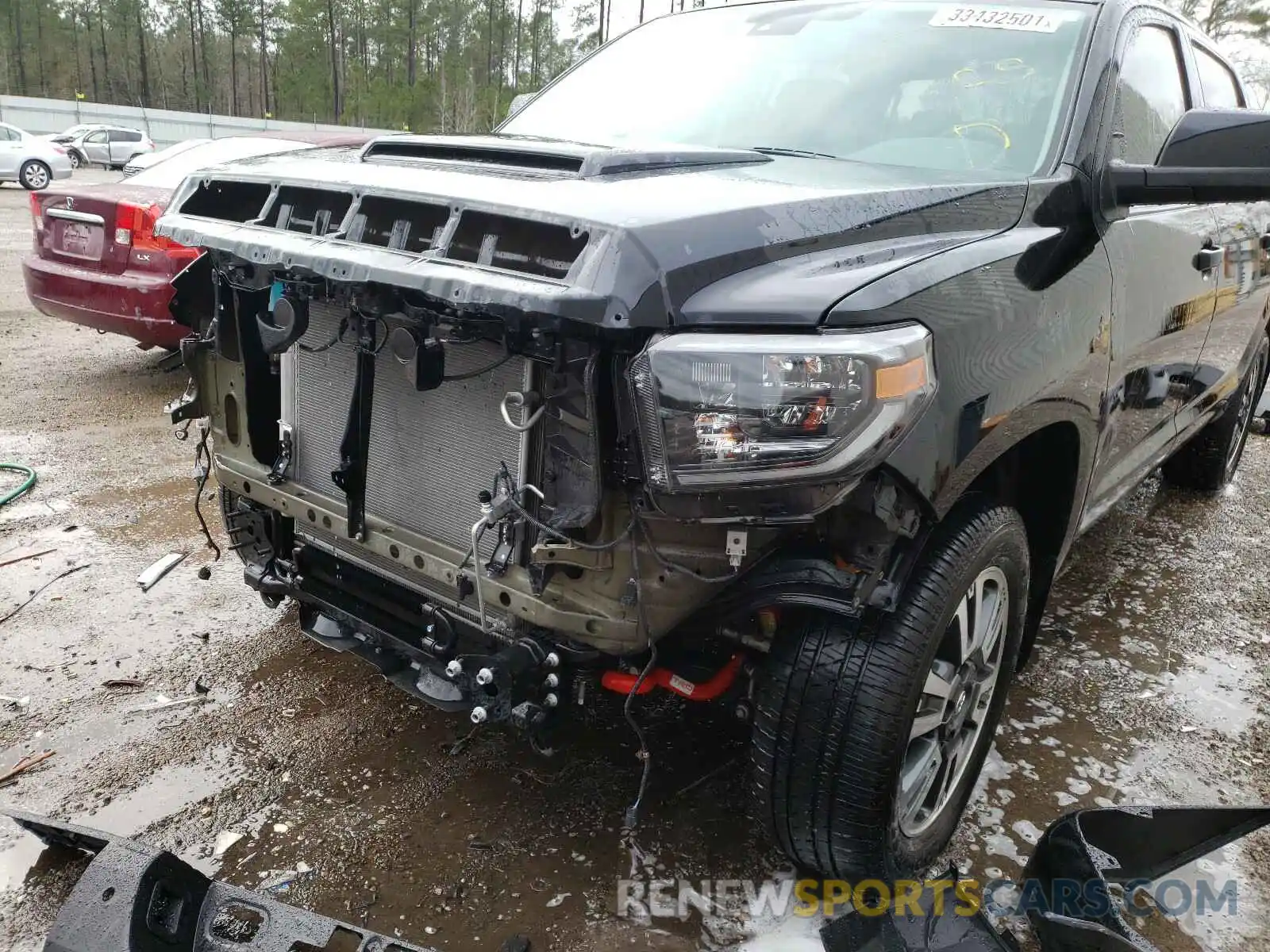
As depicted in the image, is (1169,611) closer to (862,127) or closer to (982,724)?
(982,724)

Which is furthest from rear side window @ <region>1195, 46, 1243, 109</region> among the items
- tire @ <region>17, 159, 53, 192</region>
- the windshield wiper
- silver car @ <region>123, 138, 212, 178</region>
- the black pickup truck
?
tire @ <region>17, 159, 53, 192</region>

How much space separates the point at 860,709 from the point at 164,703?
218 centimetres

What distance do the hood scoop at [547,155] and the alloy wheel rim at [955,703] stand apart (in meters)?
1.15

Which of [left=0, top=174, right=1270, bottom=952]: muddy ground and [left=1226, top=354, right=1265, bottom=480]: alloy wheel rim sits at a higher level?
[left=1226, top=354, right=1265, bottom=480]: alloy wheel rim

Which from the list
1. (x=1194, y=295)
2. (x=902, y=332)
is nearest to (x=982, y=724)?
(x=902, y=332)

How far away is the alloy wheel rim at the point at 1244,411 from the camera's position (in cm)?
498

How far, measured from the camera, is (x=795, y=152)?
2.58m

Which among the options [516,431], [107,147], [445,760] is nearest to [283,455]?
[516,431]

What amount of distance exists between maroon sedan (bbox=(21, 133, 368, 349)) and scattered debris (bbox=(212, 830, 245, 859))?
13.1ft

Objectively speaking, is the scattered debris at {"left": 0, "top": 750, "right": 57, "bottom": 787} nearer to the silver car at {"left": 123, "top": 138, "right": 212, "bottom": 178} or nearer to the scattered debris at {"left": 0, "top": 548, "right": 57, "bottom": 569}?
the scattered debris at {"left": 0, "top": 548, "right": 57, "bottom": 569}

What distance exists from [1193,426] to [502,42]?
62932mm

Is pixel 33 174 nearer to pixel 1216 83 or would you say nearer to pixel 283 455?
pixel 283 455

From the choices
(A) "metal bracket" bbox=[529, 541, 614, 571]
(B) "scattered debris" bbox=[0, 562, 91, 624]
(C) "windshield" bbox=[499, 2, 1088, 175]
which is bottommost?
(B) "scattered debris" bbox=[0, 562, 91, 624]

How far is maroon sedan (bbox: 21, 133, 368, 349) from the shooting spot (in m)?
5.63
